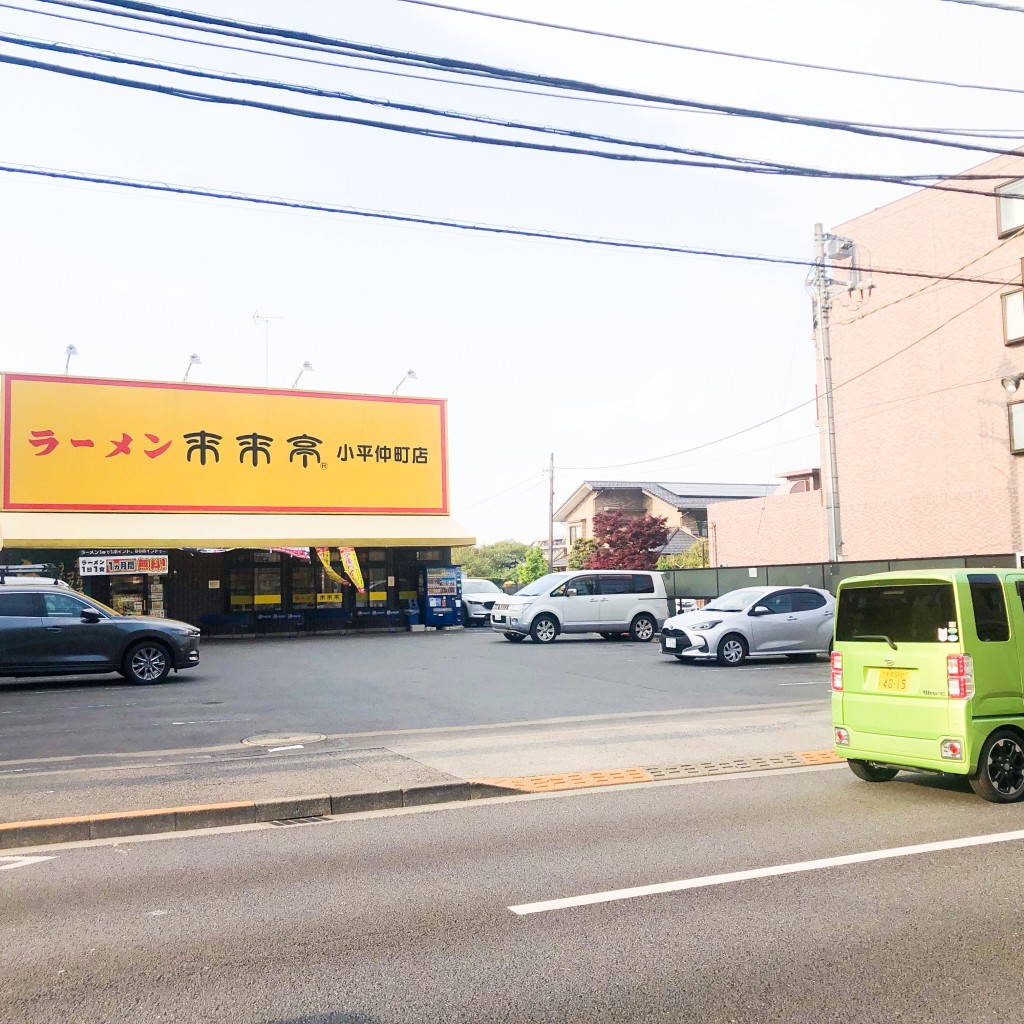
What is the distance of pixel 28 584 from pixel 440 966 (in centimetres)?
1529

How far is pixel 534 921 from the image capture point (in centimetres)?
512

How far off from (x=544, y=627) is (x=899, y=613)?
17740 millimetres

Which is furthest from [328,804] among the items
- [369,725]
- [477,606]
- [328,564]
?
[477,606]

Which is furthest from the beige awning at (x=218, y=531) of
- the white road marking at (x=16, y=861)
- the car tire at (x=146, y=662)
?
the white road marking at (x=16, y=861)

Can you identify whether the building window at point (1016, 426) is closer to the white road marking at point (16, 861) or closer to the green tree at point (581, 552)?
the green tree at point (581, 552)

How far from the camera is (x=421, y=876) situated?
6027mm

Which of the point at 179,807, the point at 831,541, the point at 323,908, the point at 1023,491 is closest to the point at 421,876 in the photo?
the point at 323,908

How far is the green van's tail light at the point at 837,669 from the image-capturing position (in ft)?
27.7

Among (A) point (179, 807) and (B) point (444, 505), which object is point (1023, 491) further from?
(A) point (179, 807)

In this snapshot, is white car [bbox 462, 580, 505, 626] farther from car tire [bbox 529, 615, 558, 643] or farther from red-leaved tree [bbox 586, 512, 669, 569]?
red-leaved tree [bbox 586, 512, 669, 569]

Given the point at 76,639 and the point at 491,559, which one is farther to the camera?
the point at 491,559

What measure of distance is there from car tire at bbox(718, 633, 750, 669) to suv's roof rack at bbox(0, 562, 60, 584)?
→ 51.2ft

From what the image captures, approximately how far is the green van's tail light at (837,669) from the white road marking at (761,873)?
193 centimetres

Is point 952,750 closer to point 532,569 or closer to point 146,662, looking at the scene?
point 146,662
